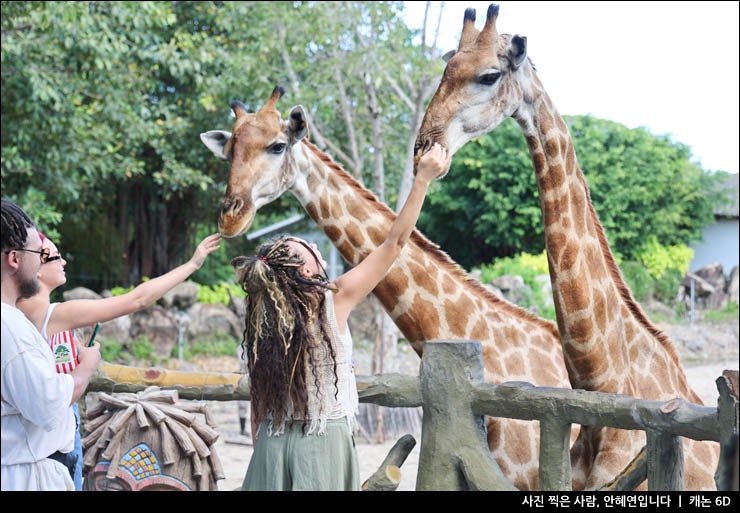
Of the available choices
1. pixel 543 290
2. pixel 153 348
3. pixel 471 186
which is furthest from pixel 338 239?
pixel 471 186

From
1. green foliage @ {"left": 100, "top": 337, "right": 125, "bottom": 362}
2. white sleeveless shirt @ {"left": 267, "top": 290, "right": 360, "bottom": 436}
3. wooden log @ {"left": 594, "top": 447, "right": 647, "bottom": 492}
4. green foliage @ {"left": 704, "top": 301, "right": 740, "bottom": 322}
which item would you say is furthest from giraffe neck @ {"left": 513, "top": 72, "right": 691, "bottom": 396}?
green foliage @ {"left": 704, "top": 301, "right": 740, "bottom": 322}

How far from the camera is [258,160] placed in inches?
170

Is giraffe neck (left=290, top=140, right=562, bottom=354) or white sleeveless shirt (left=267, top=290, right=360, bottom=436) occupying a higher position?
giraffe neck (left=290, top=140, right=562, bottom=354)

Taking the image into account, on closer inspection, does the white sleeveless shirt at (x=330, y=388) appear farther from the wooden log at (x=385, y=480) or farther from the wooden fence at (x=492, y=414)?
the wooden fence at (x=492, y=414)

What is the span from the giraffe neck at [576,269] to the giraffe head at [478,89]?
12 cm

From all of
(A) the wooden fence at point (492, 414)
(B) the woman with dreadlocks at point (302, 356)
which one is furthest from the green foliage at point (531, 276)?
(B) the woman with dreadlocks at point (302, 356)

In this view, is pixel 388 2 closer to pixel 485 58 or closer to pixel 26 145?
pixel 26 145

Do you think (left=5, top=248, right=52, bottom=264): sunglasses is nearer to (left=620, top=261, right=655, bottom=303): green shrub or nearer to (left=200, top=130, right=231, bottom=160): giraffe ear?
(left=200, top=130, right=231, bottom=160): giraffe ear

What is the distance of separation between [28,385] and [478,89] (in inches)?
87.4

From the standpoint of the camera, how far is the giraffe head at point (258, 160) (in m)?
4.14

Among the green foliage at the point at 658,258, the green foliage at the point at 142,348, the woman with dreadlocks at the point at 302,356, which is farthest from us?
the green foliage at the point at 658,258

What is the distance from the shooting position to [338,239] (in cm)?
424

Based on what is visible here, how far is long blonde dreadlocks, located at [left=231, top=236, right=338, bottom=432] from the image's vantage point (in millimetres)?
2848

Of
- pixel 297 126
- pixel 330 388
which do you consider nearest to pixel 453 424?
pixel 330 388
